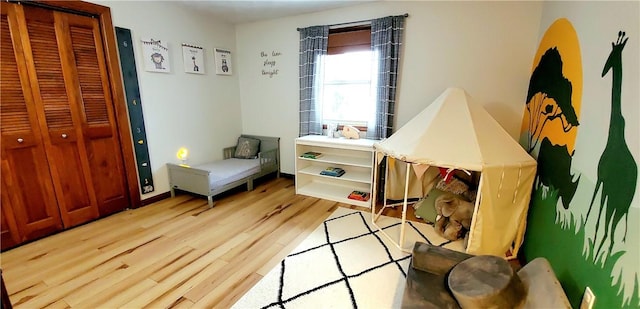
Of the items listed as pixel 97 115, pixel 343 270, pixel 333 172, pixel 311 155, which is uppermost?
pixel 97 115

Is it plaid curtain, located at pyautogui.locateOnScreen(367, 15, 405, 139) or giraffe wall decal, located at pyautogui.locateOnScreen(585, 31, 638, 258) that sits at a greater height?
plaid curtain, located at pyautogui.locateOnScreen(367, 15, 405, 139)

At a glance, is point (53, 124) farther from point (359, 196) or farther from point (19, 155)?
point (359, 196)

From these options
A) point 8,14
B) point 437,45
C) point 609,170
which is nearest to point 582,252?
point 609,170

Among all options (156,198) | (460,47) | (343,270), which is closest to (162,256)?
(156,198)

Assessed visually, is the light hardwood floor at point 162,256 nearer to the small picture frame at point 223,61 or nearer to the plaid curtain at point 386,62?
the plaid curtain at point 386,62

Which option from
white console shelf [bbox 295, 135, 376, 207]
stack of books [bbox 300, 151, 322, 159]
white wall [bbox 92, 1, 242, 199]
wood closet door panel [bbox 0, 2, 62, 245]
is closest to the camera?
wood closet door panel [bbox 0, 2, 62, 245]

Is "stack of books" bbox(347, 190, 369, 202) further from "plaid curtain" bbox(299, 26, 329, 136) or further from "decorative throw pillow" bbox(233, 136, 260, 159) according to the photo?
"decorative throw pillow" bbox(233, 136, 260, 159)

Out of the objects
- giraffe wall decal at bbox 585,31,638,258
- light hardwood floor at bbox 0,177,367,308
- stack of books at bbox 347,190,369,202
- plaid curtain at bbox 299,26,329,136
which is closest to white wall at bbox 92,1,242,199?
light hardwood floor at bbox 0,177,367,308

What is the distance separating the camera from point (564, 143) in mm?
1580

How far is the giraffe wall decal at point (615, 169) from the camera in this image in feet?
3.26

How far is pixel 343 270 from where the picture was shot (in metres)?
1.90

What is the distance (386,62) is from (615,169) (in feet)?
7.13

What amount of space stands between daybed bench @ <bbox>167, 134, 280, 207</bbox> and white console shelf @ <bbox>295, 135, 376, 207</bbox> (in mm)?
599

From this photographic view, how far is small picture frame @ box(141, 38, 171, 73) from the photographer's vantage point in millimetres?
2809
